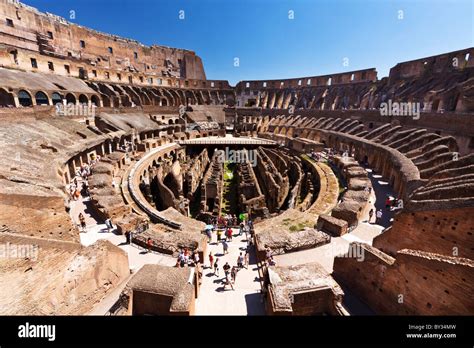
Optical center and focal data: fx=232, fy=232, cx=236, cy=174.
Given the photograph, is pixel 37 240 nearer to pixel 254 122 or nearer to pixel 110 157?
pixel 110 157

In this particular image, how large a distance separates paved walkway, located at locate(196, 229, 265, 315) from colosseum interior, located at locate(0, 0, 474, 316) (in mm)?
63

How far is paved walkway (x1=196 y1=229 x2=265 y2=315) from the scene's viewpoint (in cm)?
701

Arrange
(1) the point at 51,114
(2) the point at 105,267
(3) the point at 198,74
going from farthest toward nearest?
(3) the point at 198,74, (1) the point at 51,114, (2) the point at 105,267

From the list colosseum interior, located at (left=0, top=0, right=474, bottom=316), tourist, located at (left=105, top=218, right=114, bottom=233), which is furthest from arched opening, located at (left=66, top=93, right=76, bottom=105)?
tourist, located at (left=105, top=218, right=114, bottom=233)

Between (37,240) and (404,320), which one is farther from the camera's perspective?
(37,240)

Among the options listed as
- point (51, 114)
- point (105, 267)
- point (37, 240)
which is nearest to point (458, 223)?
point (105, 267)

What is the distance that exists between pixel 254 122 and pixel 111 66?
28601 millimetres

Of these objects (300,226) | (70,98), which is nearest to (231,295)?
(300,226)

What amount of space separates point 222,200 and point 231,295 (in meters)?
12.8

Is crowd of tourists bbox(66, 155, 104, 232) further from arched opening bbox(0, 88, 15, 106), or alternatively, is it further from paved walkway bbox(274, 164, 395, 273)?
arched opening bbox(0, 88, 15, 106)

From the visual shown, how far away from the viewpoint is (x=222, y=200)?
2017 centimetres

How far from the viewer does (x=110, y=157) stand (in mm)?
20281

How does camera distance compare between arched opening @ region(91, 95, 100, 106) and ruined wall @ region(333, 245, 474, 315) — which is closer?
ruined wall @ region(333, 245, 474, 315)

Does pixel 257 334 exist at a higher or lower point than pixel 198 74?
lower
